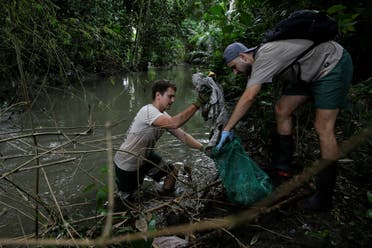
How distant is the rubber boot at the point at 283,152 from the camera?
10.3ft

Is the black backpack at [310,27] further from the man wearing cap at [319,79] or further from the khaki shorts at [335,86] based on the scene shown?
the khaki shorts at [335,86]

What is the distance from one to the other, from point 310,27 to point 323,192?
4.43 ft

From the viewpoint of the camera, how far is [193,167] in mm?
4715

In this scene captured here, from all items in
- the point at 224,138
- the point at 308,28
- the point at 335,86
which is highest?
the point at 308,28

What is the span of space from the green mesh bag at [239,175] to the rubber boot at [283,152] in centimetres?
53

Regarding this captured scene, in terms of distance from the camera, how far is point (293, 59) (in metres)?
2.59

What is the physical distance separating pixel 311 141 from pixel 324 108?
1.50 metres

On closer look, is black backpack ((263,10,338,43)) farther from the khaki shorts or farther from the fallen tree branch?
the fallen tree branch

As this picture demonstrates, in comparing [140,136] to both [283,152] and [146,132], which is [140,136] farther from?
[283,152]

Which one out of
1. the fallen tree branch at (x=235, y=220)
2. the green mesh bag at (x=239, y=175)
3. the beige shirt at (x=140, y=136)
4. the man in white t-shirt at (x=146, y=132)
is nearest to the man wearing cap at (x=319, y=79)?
the green mesh bag at (x=239, y=175)

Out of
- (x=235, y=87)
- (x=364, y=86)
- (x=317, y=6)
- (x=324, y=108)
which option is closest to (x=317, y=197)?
(x=324, y=108)

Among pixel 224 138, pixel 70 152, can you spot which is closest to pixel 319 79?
pixel 224 138

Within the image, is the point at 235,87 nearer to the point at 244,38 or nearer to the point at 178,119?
the point at 244,38

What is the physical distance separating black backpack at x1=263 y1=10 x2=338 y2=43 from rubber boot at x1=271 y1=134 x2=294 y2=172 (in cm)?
99
